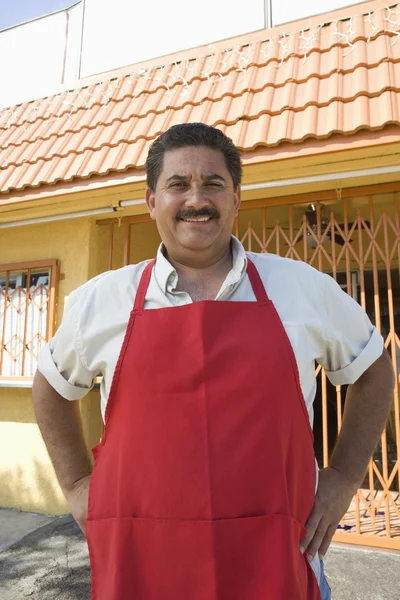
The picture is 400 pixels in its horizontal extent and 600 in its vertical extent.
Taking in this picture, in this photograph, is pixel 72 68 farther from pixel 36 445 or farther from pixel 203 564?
pixel 203 564

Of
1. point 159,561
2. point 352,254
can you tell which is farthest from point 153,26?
point 159,561

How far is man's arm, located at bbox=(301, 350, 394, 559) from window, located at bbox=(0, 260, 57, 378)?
3482 millimetres

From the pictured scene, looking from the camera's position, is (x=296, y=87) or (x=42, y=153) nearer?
(x=296, y=87)

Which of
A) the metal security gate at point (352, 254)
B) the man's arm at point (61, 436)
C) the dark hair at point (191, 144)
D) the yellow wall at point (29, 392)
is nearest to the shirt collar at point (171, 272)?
the dark hair at point (191, 144)

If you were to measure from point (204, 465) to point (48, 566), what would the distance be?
107 inches

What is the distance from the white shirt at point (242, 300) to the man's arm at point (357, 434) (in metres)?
0.08

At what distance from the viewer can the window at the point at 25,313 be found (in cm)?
446

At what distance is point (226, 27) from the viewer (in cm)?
502

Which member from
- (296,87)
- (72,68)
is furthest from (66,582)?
(72,68)

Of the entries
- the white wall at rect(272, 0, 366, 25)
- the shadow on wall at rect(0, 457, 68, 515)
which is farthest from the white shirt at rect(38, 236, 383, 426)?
the white wall at rect(272, 0, 366, 25)

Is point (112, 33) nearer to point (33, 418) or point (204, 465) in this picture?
point (33, 418)

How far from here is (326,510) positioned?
4.23 feet

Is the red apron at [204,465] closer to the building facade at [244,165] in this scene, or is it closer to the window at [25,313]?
the building facade at [244,165]

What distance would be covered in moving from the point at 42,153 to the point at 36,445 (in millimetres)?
2753
